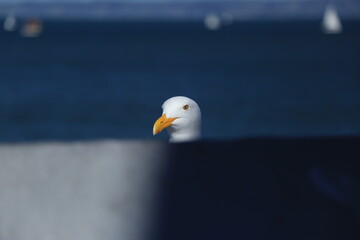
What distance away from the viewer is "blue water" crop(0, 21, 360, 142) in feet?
143

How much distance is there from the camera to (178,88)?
6078cm

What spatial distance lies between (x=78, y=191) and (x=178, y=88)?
185 ft

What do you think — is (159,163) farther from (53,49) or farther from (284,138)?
(53,49)

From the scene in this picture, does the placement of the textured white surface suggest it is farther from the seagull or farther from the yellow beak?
the yellow beak

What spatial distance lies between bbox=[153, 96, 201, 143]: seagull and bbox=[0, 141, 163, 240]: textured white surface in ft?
22.7

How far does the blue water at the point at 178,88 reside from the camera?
1714 inches

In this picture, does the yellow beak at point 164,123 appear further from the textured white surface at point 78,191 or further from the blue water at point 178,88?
the blue water at point 178,88

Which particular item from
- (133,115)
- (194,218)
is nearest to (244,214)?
(194,218)

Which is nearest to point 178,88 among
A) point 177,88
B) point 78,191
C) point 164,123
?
point 177,88

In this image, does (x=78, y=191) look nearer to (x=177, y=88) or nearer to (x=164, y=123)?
(x=164, y=123)

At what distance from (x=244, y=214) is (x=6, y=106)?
1921 inches

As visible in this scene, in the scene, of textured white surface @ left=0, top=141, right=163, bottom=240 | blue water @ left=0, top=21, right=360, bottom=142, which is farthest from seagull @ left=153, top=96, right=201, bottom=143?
blue water @ left=0, top=21, right=360, bottom=142

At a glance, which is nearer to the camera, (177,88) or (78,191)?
(78,191)

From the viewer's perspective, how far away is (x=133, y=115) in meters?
47.8
